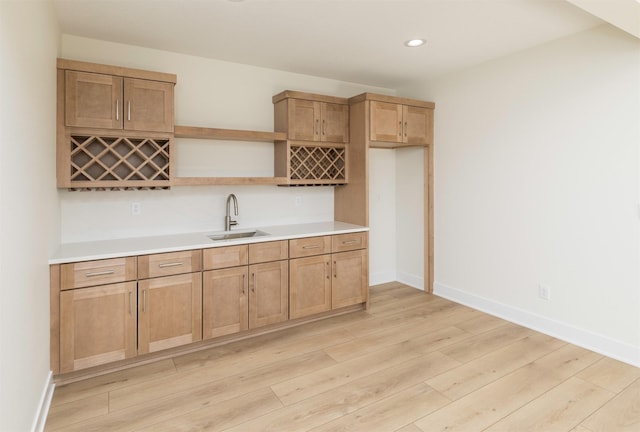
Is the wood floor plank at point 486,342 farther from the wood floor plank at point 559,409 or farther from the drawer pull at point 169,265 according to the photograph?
the drawer pull at point 169,265

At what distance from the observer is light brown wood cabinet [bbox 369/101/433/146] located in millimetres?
3846

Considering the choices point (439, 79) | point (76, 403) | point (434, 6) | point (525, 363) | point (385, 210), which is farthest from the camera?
point (385, 210)

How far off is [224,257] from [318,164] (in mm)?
1507

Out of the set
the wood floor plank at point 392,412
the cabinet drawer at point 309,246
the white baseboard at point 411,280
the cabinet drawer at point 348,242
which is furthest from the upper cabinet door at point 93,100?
the white baseboard at point 411,280

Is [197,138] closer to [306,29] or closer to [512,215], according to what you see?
[306,29]

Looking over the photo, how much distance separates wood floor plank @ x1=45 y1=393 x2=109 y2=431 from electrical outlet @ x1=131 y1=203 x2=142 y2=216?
1.45 metres

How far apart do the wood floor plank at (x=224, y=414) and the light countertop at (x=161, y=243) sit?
45.2 inches

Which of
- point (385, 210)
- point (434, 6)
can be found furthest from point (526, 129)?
point (385, 210)

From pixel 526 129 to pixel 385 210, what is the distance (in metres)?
1.86

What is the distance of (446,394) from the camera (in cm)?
237

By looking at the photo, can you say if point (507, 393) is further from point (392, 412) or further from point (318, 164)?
point (318, 164)

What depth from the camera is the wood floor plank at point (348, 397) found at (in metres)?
2.09

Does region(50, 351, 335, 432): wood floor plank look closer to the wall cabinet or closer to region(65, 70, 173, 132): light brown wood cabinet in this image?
the wall cabinet

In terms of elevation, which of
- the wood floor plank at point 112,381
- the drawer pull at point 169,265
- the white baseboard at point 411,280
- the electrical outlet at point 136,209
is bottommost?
the wood floor plank at point 112,381
